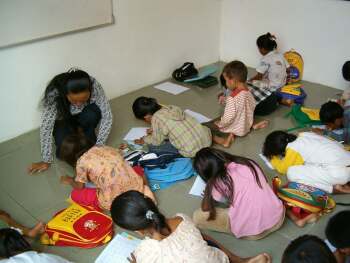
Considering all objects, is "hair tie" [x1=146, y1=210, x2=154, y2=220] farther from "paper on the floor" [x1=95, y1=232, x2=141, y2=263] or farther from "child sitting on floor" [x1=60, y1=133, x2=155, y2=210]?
"child sitting on floor" [x1=60, y1=133, x2=155, y2=210]

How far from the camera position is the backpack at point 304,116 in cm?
325

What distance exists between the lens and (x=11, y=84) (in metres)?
2.94

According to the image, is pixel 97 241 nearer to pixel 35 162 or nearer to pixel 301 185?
pixel 35 162

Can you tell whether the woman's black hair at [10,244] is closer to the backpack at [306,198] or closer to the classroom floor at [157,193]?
the classroom floor at [157,193]

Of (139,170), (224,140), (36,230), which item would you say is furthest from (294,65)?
(36,230)

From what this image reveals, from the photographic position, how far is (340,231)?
1.67 m

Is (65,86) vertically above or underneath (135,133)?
above

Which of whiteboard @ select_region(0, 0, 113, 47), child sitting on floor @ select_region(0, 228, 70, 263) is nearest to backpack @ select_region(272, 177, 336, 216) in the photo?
child sitting on floor @ select_region(0, 228, 70, 263)

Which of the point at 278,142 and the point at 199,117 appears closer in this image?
the point at 278,142

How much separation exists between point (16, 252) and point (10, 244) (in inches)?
1.8

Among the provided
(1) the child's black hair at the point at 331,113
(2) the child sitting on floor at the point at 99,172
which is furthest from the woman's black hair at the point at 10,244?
(1) the child's black hair at the point at 331,113

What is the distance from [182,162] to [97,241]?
2.92 ft

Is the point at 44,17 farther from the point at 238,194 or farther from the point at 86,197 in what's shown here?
the point at 238,194

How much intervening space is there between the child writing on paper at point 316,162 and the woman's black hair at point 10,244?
5.00 feet
